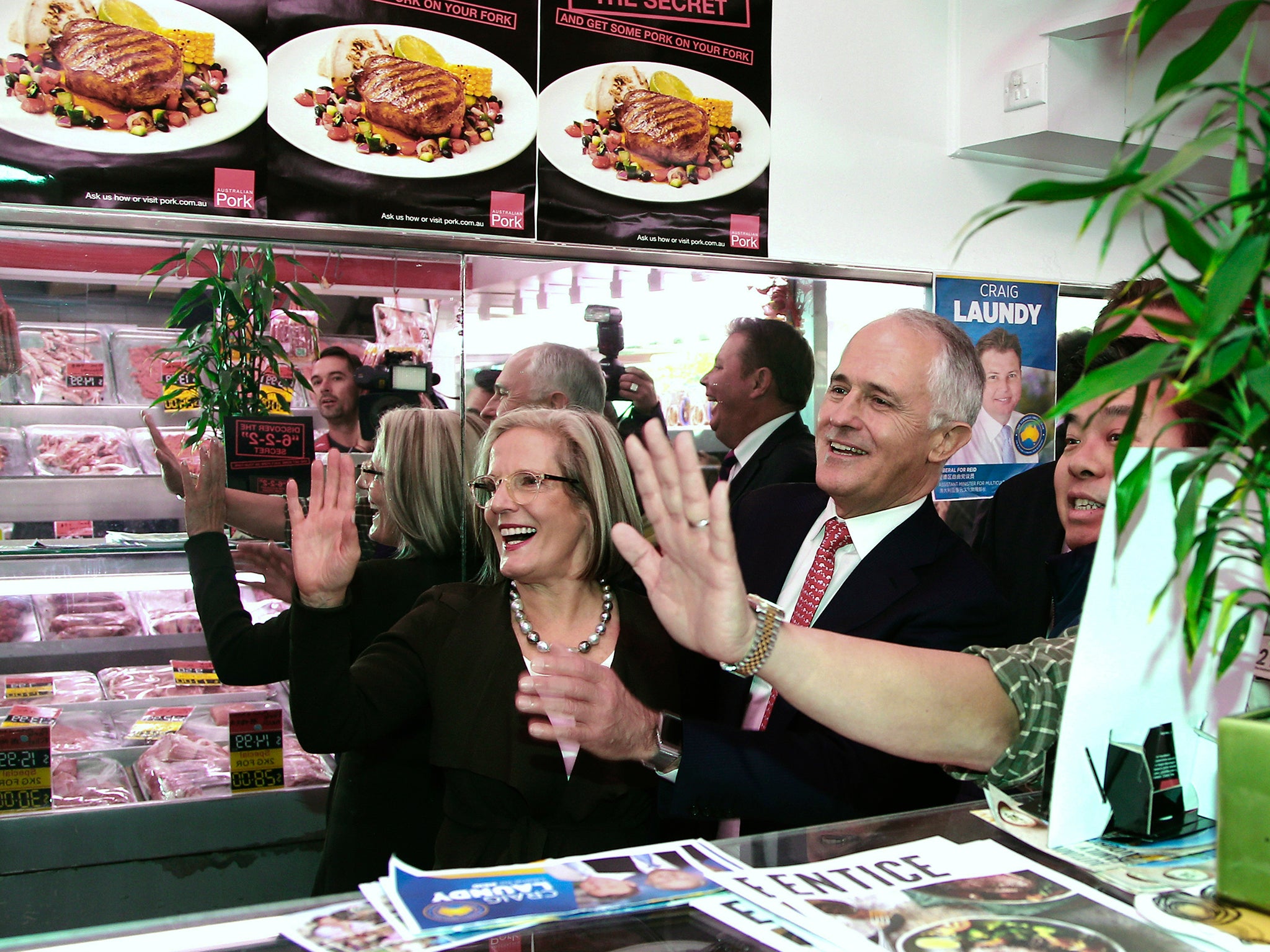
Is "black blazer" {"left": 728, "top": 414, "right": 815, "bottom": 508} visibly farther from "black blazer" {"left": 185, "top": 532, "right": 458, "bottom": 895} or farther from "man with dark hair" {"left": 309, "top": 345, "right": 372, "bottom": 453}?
"man with dark hair" {"left": 309, "top": 345, "right": 372, "bottom": 453}

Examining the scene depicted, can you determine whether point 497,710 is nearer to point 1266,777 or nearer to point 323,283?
point 1266,777

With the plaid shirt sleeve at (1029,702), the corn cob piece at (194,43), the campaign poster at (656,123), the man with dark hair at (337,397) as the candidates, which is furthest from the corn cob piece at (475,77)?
the plaid shirt sleeve at (1029,702)

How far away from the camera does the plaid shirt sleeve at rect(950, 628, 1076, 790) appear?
1521mm

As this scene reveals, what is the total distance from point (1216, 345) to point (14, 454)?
110 inches

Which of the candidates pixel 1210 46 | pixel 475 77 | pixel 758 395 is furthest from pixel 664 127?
pixel 1210 46

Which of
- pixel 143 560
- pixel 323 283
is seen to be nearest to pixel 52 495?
pixel 143 560

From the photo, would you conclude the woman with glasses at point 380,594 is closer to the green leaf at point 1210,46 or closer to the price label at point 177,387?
the price label at point 177,387

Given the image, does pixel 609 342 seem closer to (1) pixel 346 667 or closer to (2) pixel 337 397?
(2) pixel 337 397

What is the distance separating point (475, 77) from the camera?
3.27 meters

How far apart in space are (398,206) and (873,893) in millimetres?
2505

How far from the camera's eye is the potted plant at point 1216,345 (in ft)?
3.11

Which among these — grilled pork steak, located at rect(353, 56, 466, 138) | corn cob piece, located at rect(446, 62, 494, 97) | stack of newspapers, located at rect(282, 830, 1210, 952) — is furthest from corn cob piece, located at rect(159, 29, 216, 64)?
stack of newspapers, located at rect(282, 830, 1210, 952)

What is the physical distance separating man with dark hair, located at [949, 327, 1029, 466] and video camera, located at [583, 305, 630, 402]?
4.83ft

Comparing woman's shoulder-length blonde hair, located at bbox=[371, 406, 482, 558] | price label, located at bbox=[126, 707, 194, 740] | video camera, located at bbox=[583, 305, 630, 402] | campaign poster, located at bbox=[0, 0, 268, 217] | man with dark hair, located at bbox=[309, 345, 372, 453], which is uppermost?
campaign poster, located at bbox=[0, 0, 268, 217]
